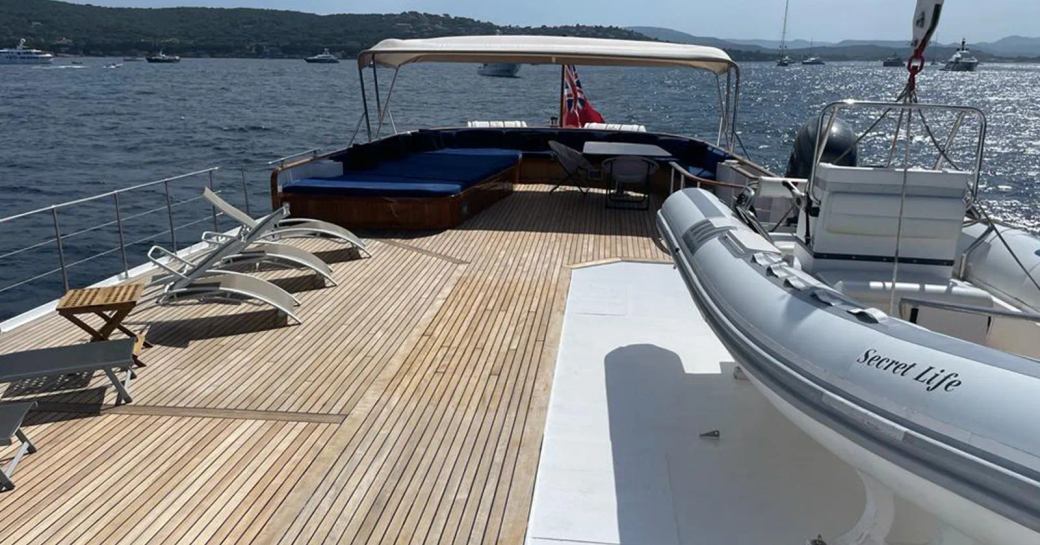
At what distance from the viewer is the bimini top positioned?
341 inches

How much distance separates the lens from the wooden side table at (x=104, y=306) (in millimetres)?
4004

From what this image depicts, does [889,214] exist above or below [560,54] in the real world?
below

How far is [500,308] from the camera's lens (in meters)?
5.25

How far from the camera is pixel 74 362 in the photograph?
3.72 m

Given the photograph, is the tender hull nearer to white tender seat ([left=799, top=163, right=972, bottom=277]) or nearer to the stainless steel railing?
white tender seat ([left=799, top=163, right=972, bottom=277])

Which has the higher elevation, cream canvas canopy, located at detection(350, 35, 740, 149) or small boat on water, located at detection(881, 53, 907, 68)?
small boat on water, located at detection(881, 53, 907, 68)

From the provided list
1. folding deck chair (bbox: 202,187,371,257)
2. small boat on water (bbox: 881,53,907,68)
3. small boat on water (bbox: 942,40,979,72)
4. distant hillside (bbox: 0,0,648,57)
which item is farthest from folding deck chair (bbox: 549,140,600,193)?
small boat on water (bbox: 881,53,907,68)

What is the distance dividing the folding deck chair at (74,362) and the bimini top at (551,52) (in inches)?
234

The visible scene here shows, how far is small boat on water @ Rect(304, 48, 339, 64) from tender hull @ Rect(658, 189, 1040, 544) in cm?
8798

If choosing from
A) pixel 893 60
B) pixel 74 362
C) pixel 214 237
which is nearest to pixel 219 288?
pixel 74 362

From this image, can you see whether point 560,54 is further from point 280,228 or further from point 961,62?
point 961,62

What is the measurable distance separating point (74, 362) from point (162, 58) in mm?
88677

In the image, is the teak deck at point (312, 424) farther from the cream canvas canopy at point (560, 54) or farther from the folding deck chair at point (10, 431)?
the cream canvas canopy at point (560, 54)

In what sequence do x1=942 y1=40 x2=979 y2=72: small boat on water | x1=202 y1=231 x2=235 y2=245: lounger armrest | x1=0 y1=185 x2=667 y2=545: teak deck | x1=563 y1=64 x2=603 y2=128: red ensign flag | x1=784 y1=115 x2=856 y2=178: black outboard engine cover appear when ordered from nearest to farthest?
x1=0 y1=185 x2=667 y2=545: teak deck
x1=202 y1=231 x2=235 y2=245: lounger armrest
x1=784 y1=115 x2=856 y2=178: black outboard engine cover
x1=563 y1=64 x2=603 y2=128: red ensign flag
x1=942 y1=40 x2=979 y2=72: small boat on water
